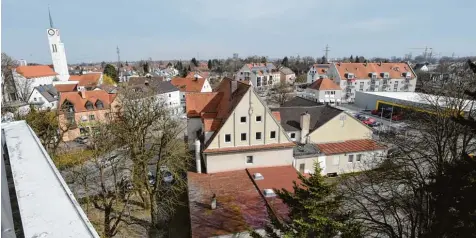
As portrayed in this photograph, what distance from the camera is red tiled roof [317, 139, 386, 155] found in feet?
81.0

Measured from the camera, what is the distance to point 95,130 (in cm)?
1850

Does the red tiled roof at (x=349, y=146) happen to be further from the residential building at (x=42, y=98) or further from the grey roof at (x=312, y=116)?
the residential building at (x=42, y=98)

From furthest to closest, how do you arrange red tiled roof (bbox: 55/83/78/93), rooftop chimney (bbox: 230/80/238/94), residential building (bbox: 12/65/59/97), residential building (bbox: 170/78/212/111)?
residential building (bbox: 12/65/59/97) → red tiled roof (bbox: 55/83/78/93) → residential building (bbox: 170/78/212/111) → rooftop chimney (bbox: 230/80/238/94)

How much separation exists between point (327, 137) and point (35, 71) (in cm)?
8898

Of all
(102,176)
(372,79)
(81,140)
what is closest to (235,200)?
(102,176)

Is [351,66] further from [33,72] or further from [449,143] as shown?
[33,72]

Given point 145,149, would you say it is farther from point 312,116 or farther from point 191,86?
point 191,86

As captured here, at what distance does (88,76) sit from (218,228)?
73.8 m

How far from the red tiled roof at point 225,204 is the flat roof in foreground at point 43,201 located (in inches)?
400

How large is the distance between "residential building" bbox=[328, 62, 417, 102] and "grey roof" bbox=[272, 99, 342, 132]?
37.7m

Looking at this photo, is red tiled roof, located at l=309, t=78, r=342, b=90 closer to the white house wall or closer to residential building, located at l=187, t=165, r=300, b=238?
the white house wall

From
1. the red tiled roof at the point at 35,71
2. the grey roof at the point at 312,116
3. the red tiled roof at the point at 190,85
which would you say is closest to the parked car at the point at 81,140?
the grey roof at the point at 312,116

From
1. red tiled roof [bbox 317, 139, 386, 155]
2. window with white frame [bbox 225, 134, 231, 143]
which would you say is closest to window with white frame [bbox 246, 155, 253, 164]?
window with white frame [bbox 225, 134, 231, 143]

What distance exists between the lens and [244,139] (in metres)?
21.3
